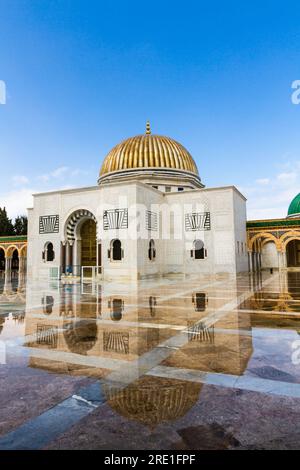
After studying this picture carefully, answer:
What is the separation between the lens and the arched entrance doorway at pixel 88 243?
1947 cm

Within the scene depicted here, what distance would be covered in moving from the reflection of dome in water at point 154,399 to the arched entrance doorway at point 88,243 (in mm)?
17064

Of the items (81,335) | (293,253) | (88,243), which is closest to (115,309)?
(81,335)

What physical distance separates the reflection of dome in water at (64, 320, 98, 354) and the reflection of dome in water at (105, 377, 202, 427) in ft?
4.07

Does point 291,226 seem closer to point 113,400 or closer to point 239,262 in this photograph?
point 239,262

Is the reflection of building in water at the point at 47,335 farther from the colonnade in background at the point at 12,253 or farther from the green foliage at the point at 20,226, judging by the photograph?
the green foliage at the point at 20,226

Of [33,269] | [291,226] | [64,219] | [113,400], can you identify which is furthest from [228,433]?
[291,226]

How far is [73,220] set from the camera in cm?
1864

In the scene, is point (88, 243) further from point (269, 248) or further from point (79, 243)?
point (269, 248)

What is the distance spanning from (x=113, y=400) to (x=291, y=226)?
22240 millimetres

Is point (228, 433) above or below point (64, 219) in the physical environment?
below

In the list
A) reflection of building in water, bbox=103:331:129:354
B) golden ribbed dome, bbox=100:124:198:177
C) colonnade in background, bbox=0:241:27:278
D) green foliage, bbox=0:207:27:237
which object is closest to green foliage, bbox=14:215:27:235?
green foliage, bbox=0:207:27:237

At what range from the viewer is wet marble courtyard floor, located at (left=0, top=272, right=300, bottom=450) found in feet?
6.15

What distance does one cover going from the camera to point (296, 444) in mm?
1773
